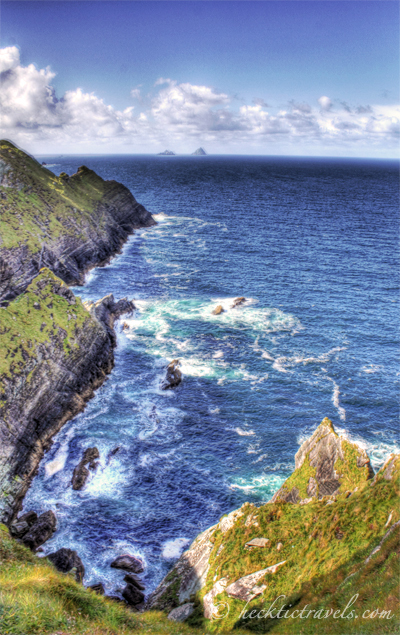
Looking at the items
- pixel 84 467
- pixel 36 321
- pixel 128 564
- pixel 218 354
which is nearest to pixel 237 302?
pixel 218 354

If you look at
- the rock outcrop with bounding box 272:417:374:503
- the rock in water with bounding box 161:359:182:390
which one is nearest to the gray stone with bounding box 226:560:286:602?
the rock outcrop with bounding box 272:417:374:503

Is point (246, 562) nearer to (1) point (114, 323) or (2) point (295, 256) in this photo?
(1) point (114, 323)

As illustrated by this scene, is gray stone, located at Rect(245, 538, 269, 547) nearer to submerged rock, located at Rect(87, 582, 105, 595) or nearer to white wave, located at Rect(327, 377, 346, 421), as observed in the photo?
submerged rock, located at Rect(87, 582, 105, 595)

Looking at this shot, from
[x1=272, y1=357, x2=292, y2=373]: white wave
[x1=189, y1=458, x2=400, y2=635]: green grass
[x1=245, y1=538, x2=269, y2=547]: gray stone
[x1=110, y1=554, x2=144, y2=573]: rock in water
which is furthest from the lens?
[x1=272, y1=357, x2=292, y2=373]: white wave

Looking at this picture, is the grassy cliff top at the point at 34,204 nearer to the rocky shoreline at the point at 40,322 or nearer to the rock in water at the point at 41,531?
the rocky shoreline at the point at 40,322

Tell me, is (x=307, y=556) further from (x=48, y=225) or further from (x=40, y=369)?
(x=48, y=225)

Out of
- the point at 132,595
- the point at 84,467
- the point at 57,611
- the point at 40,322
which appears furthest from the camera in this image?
the point at 40,322
